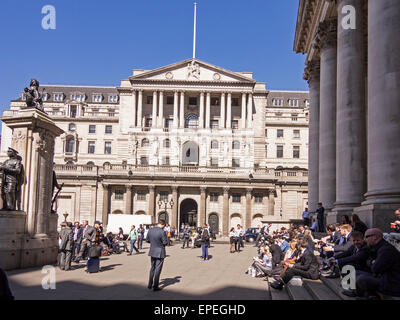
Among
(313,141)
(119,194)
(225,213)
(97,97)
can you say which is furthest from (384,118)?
(97,97)

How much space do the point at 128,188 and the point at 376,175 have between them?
5375 centimetres

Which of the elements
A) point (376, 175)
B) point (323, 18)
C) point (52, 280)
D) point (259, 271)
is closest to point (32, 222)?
point (52, 280)

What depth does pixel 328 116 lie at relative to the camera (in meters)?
22.0

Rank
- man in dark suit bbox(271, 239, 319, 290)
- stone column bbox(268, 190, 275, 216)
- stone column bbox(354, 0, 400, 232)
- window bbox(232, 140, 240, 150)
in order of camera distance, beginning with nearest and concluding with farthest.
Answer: man in dark suit bbox(271, 239, 319, 290), stone column bbox(354, 0, 400, 232), stone column bbox(268, 190, 275, 216), window bbox(232, 140, 240, 150)

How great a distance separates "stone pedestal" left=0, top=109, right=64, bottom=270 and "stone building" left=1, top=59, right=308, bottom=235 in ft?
156

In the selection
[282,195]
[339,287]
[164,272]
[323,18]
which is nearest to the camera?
[339,287]

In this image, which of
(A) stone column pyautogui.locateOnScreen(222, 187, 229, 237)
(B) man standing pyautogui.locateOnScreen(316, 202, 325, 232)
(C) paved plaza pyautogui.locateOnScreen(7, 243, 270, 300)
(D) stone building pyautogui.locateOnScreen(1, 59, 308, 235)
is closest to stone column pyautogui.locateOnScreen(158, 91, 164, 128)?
(D) stone building pyautogui.locateOnScreen(1, 59, 308, 235)

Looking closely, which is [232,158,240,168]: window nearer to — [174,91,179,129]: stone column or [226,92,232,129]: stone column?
[226,92,232,129]: stone column

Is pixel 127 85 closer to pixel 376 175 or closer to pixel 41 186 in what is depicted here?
pixel 41 186

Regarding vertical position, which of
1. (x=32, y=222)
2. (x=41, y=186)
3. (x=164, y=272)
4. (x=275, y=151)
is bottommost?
(x=164, y=272)

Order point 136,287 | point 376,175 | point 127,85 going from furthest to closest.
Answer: point 127,85 < point 376,175 < point 136,287

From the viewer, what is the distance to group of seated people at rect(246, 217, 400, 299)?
278 inches

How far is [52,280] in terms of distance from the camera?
1252cm
